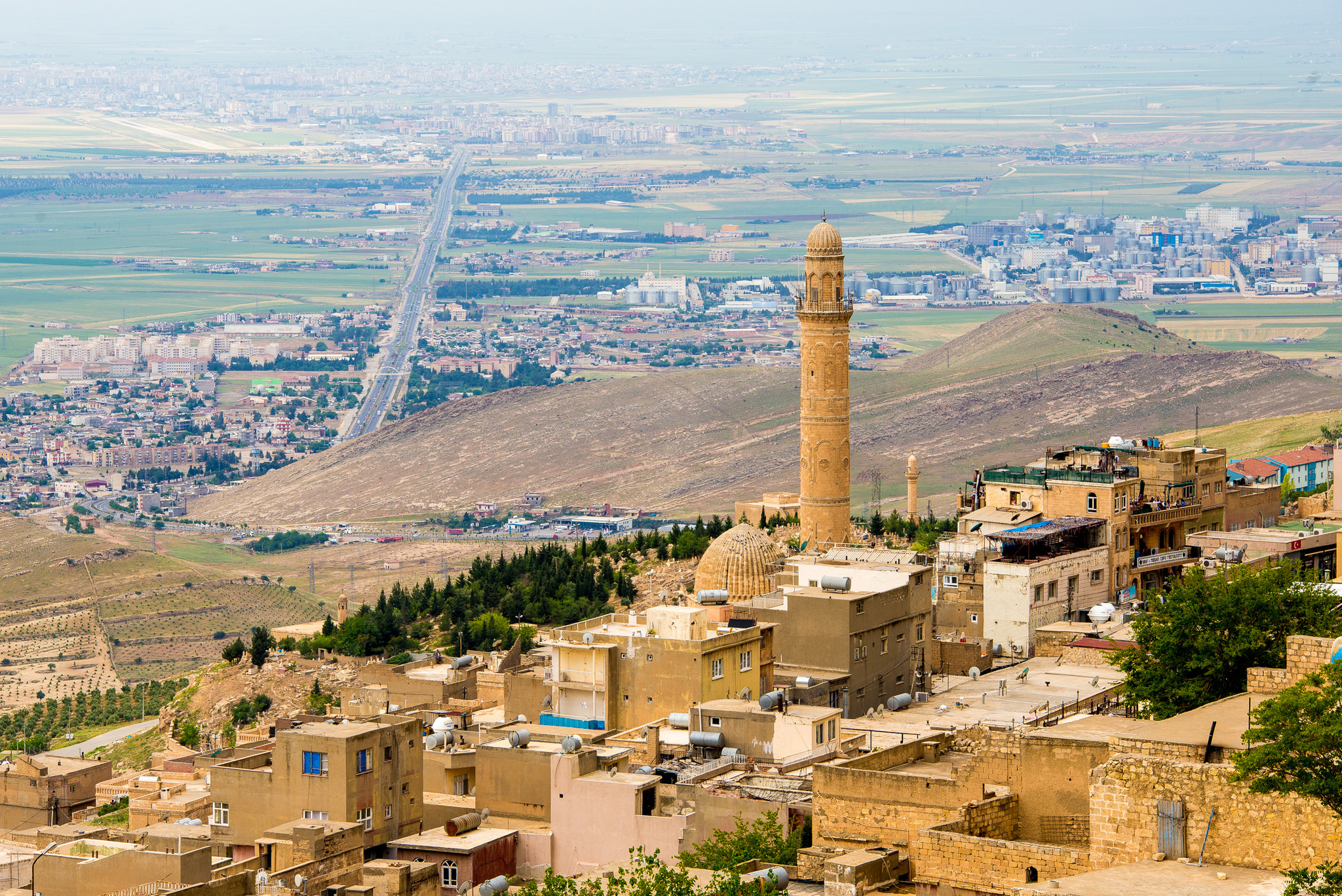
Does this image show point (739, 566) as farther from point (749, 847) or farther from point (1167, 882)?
point (1167, 882)

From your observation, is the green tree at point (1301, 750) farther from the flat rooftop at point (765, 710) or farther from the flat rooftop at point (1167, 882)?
the flat rooftop at point (765, 710)

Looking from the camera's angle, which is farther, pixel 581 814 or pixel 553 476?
pixel 553 476

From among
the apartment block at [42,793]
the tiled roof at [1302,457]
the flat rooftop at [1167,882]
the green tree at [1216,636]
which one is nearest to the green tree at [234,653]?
the apartment block at [42,793]

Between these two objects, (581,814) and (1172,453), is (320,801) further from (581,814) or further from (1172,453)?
(1172,453)

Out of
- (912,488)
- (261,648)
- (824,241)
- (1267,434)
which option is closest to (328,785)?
(261,648)

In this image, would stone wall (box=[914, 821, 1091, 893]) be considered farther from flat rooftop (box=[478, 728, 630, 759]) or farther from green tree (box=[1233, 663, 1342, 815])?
flat rooftop (box=[478, 728, 630, 759])

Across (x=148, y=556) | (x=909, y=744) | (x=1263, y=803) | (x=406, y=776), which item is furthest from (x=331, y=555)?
(x=1263, y=803)
